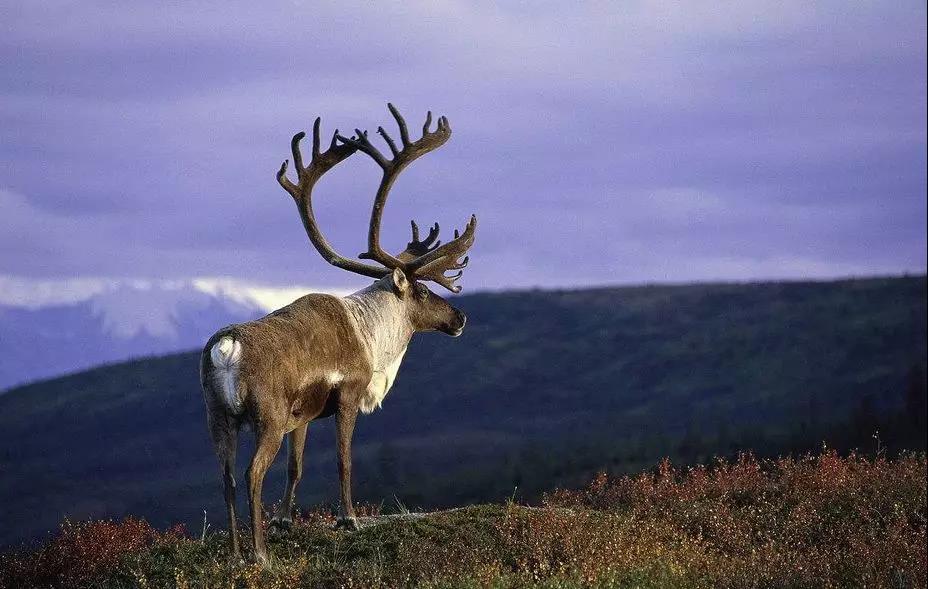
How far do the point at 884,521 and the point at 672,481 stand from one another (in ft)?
8.06

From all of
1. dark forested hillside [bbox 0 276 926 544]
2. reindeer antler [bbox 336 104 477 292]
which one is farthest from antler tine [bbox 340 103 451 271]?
dark forested hillside [bbox 0 276 926 544]

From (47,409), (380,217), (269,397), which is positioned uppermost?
(380,217)

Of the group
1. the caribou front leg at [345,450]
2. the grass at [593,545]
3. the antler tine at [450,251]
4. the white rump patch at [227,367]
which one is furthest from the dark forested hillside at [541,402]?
the white rump patch at [227,367]

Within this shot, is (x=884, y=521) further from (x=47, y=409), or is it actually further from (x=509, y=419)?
(x=47, y=409)

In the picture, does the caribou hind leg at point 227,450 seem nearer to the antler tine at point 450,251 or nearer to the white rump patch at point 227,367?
the white rump patch at point 227,367

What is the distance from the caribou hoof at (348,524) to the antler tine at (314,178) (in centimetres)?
263

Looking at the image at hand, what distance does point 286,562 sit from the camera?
1177 centimetres

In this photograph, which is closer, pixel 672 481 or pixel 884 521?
pixel 884 521

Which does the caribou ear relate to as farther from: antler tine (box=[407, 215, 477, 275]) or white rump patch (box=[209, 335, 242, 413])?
white rump patch (box=[209, 335, 242, 413])

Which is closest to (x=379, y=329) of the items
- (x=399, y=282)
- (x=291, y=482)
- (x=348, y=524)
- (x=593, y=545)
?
(x=399, y=282)

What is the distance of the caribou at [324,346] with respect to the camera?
37.8 ft

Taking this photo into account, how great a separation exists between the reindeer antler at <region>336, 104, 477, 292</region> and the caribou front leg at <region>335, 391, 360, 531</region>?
5.70 feet

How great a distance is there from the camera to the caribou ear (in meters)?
13.7

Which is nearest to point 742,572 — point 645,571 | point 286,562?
point 645,571
